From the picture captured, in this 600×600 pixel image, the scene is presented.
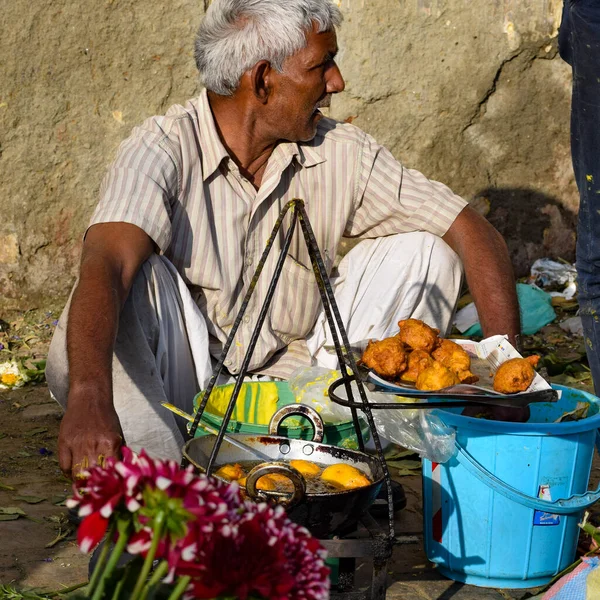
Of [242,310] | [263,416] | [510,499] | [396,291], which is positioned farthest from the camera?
[396,291]

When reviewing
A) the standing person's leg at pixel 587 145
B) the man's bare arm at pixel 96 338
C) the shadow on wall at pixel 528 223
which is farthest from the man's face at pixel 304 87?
the shadow on wall at pixel 528 223

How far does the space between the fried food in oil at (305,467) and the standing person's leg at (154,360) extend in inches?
29.5

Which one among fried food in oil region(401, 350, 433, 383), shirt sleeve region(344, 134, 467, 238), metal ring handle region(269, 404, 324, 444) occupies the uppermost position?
shirt sleeve region(344, 134, 467, 238)

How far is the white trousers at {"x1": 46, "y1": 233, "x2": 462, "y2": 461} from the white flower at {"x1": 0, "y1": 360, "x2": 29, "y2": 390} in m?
0.96

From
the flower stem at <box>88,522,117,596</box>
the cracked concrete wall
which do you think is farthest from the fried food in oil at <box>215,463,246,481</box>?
the cracked concrete wall

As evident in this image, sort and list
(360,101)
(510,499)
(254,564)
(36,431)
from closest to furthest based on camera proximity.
A: (254,564) → (510,499) → (36,431) → (360,101)

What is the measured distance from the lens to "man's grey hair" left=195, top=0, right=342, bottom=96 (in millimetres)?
3104

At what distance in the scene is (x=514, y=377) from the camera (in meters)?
2.29

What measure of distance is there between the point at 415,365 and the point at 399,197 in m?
1.15

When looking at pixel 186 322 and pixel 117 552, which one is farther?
pixel 186 322

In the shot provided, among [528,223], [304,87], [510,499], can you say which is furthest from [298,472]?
[528,223]

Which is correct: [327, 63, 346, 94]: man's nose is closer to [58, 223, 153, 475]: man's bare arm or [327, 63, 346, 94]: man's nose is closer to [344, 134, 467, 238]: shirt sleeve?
[344, 134, 467, 238]: shirt sleeve

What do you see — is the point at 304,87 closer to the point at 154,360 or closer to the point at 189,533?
the point at 154,360

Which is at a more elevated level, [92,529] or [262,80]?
[262,80]
